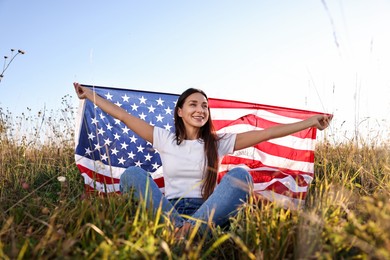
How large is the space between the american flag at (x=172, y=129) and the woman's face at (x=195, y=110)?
2.54ft

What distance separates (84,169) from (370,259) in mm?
3099

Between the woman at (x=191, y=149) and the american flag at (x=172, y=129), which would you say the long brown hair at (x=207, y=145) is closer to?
the woman at (x=191, y=149)

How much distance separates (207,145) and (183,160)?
0.25m

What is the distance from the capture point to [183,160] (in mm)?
3439

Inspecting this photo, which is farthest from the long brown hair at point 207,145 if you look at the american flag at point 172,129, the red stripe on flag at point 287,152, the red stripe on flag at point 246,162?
the red stripe on flag at point 287,152

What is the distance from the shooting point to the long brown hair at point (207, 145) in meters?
3.28

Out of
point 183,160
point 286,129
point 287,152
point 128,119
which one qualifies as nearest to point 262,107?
point 287,152

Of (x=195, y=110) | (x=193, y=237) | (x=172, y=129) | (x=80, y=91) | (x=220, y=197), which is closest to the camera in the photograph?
(x=193, y=237)

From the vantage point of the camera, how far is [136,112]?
4594mm

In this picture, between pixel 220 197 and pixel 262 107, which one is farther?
pixel 262 107

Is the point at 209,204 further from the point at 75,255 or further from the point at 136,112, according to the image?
the point at 136,112

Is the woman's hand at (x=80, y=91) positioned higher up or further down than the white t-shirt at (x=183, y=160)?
higher up

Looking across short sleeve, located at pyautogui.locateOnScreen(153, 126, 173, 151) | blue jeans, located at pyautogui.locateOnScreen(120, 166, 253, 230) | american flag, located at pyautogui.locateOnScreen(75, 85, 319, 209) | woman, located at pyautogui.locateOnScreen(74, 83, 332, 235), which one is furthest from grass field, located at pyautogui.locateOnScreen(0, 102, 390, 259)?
american flag, located at pyautogui.locateOnScreen(75, 85, 319, 209)

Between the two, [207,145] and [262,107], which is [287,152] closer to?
[262,107]
